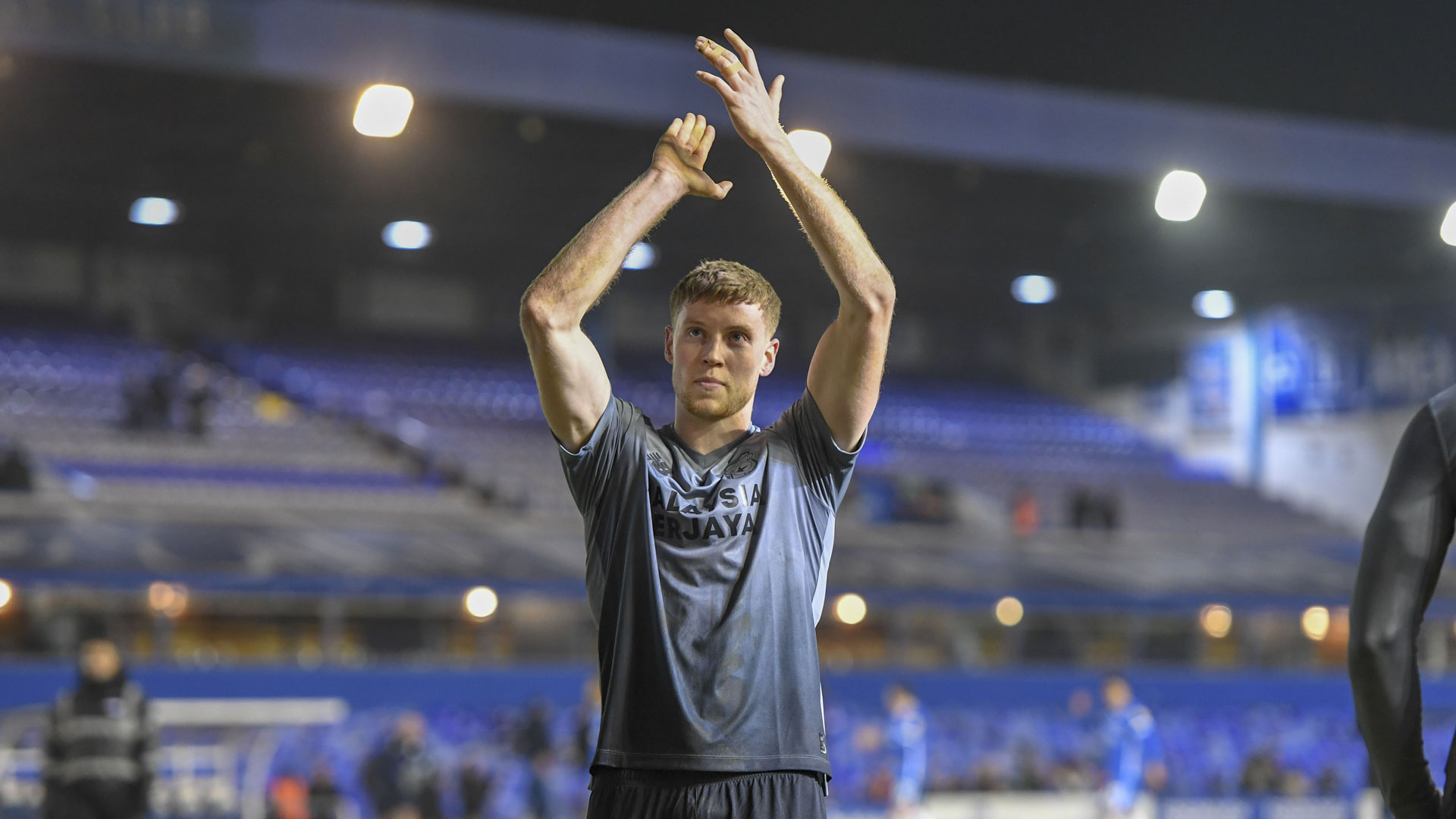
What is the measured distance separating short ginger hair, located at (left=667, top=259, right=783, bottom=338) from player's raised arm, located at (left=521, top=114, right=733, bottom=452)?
13 centimetres

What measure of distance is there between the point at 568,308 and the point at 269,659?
13.0 meters

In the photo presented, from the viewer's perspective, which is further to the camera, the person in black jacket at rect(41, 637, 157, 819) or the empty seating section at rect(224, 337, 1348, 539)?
the empty seating section at rect(224, 337, 1348, 539)

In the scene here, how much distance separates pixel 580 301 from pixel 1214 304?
23.7 m

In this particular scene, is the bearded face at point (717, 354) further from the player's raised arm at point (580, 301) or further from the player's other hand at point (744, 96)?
the player's other hand at point (744, 96)

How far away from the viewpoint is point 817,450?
255 cm

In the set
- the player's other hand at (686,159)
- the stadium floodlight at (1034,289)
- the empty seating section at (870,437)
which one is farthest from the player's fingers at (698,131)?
the stadium floodlight at (1034,289)

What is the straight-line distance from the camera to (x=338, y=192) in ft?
57.9

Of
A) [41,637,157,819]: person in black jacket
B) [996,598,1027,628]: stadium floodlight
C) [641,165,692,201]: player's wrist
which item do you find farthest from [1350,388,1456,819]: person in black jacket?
[996,598,1027,628]: stadium floodlight

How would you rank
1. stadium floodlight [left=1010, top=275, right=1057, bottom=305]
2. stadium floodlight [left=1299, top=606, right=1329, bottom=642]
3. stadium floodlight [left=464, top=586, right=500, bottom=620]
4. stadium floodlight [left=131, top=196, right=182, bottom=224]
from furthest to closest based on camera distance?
stadium floodlight [left=1010, top=275, right=1057, bottom=305] < stadium floodlight [left=131, top=196, right=182, bottom=224] < stadium floodlight [left=1299, top=606, right=1329, bottom=642] < stadium floodlight [left=464, top=586, right=500, bottom=620]

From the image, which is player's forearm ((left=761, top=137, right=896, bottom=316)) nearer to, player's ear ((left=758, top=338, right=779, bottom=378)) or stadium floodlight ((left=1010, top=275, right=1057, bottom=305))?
player's ear ((left=758, top=338, right=779, bottom=378))

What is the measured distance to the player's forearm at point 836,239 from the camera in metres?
2.42

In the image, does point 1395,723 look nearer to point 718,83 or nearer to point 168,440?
point 718,83

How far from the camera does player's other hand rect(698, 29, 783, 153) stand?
8.00 ft

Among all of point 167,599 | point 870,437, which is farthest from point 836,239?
point 870,437
